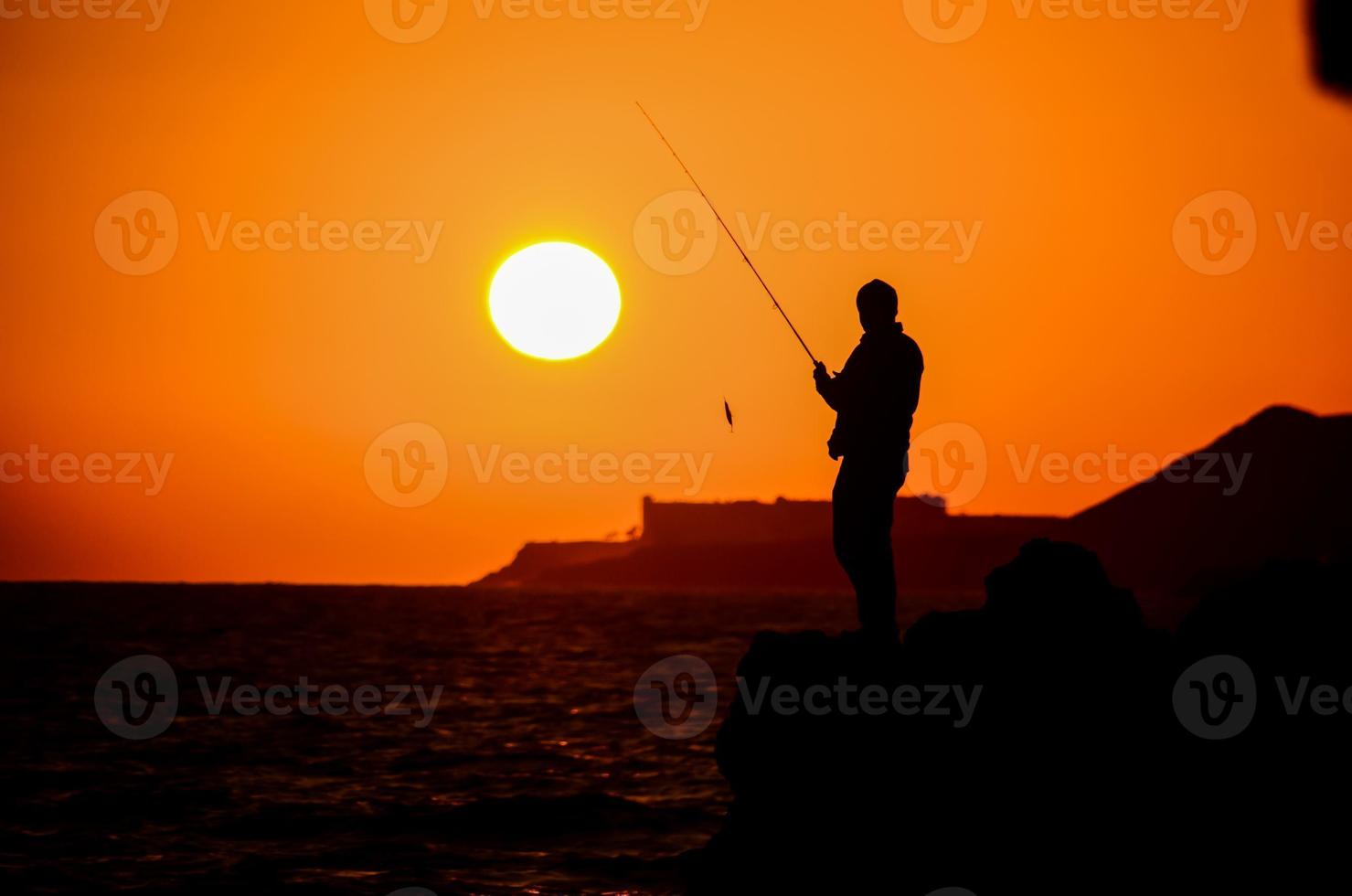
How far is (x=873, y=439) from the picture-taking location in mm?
10312

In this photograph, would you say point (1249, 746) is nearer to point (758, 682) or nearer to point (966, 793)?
point (966, 793)

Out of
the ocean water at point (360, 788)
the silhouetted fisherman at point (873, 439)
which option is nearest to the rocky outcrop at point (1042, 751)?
the silhouetted fisherman at point (873, 439)

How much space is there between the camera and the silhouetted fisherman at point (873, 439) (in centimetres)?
1026

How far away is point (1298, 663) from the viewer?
9.05m

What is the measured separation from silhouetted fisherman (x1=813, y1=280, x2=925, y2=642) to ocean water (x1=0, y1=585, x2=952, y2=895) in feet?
25.8

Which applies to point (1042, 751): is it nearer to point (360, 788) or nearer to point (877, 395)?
point (877, 395)

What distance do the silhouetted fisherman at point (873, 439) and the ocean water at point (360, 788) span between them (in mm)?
7850

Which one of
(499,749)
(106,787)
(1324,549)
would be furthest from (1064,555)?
(1324,549)

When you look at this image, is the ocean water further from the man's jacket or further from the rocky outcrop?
the man's jacket

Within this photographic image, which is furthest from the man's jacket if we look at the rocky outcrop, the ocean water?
the ocean water

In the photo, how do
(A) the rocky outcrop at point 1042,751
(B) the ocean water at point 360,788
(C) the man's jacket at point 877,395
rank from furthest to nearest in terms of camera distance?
(B) the ocean water at point 360,788 → (C) the man's jacket at point 877,395 → (A) the rocky outcrop at point 1042,751

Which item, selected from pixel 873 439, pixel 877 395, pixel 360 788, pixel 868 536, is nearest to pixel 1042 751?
pixel 868 536

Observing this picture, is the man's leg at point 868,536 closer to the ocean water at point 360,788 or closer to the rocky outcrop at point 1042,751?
the rocky outcrop at point 1042,751

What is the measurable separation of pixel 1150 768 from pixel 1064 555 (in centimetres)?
167
